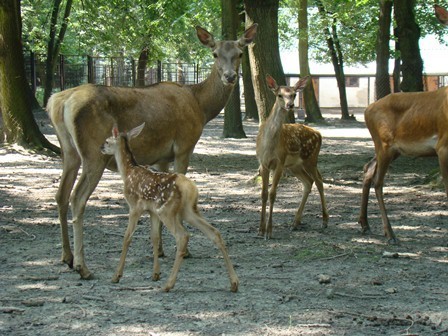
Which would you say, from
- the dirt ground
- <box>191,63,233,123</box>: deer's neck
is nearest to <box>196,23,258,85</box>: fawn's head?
<box>191,63,233,123</box>: deer's neck

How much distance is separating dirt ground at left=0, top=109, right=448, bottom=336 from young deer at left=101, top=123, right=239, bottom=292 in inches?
8.1

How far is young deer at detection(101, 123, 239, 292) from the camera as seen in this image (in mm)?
6273

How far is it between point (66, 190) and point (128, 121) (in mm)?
881

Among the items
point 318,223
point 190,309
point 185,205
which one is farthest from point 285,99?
point 190,309

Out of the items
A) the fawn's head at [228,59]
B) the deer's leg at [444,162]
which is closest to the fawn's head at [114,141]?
the fawn's head at [228,59]

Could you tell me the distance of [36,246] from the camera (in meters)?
7.91

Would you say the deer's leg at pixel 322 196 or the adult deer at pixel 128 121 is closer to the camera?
the adult deer at pixel 128 121

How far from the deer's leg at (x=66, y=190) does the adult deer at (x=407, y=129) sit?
3346mm

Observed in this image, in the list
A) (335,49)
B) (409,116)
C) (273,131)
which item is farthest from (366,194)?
(335,49)

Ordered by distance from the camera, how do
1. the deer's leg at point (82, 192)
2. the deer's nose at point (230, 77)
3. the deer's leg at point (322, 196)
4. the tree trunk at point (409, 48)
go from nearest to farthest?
the deer's leg at point (82, 192)
the deer's nose at point (230, 77)
the deer's leg at point (322, 196)
the tree trunk at point (409, 48)

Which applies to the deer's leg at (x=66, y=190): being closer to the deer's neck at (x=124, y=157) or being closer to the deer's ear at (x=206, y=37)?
the deer's neck at (x=124, y=157)

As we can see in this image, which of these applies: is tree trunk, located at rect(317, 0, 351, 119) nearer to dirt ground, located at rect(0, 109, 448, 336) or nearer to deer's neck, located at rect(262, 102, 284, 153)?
dirt ground, located at rect(0, 109, 448, 336)

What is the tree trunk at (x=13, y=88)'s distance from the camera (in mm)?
15250

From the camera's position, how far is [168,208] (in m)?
6.29
